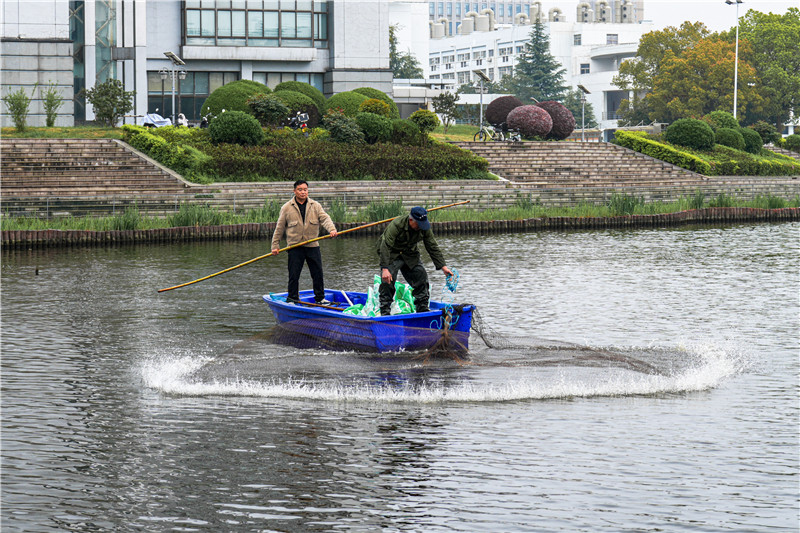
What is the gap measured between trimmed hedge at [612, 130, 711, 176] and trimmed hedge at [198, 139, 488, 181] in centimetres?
1060

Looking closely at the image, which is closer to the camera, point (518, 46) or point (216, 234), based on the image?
point (216, 234)

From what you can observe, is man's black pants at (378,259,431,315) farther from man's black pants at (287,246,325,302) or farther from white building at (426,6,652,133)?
white building at (426,6,652,133)

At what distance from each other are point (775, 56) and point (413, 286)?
228 ft

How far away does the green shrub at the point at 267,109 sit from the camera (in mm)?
42656

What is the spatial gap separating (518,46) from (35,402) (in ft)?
418

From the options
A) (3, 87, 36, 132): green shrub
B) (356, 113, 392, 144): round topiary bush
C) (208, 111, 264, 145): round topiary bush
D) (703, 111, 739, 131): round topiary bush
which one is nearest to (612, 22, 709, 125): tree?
(703, 111, 739, 131): round topiary bush

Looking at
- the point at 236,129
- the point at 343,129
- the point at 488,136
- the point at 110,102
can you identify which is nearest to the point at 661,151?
the point at 488,136

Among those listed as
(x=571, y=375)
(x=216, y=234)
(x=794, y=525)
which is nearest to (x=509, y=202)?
(x=216, y=234)

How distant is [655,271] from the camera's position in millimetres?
21422

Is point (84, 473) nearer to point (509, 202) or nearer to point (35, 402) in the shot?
point (35, 402)

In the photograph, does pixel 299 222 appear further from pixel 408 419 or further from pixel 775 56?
pixel 775 56

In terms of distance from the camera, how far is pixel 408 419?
380 inches

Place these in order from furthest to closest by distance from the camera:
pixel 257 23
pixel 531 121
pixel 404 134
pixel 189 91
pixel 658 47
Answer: pixel 658 47, pixel 189 91, pixel 257 23, pixel 531 121, pixel 404 134

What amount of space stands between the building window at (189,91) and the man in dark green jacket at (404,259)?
149 feet
